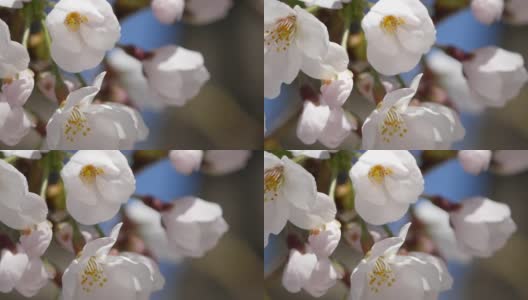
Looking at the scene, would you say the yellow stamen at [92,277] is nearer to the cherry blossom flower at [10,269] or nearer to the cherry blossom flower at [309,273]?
the cherry blossom flower at [10,269]

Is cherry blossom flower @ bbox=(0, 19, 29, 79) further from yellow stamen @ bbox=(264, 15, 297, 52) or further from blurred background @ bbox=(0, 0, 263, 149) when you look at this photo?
yellow stamen @ bbox=(264, 15, 297, 52)

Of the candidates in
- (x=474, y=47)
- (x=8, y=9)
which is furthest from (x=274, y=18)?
(x=8, y=9)

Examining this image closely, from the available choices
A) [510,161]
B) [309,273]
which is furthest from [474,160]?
[309,273]

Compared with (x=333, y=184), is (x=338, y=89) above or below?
above

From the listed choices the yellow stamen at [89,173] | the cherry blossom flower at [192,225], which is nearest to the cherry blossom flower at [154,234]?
the cherry blossom flower at [192,225]

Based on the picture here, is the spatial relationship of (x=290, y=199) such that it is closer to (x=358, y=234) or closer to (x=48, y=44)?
(x=358, y=234)
